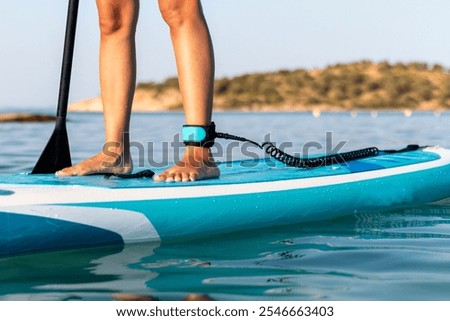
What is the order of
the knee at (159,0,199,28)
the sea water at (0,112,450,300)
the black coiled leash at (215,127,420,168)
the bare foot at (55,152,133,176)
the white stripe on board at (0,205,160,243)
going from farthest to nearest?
1. the black coiled leash at (215,127,420,168)
2. the bare foot at (55,152,133,176)
3. the knee at (159,0,199,28)
4. the white stripe on board at (0,205,160,243)
5. the sea water at (0,112,450,300)

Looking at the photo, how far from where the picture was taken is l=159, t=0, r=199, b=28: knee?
3658 mm

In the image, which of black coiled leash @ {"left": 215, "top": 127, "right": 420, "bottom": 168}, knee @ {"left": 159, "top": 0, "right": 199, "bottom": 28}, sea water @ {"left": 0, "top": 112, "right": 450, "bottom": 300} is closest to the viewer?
sea water @ {"left": 0, "top": 112, "right": 450, "bottom": 300}

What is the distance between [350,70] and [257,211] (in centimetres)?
7801

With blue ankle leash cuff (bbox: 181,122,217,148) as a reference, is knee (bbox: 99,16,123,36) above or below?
above

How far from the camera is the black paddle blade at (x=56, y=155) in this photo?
4.02 metres

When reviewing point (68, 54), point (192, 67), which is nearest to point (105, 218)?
point (192, 67)

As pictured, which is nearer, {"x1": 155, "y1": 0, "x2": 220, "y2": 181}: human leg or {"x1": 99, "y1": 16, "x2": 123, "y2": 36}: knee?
{"x1": 155, "y1": 0, "x2": 220, "y2": 181}: human leg

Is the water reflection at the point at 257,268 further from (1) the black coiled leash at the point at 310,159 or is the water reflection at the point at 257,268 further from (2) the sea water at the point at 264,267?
(1) the black coiled leash at the point at 310,159

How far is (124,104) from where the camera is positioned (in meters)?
3.96

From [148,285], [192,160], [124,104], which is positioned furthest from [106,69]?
[148,285]

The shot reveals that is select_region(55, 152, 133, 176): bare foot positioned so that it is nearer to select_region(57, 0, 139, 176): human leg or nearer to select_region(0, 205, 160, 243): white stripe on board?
select_region(57, 0, 139, 176): human leg

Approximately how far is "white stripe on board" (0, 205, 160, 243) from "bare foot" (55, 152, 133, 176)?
24.6 inches

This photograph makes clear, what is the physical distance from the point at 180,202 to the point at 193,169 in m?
0.35

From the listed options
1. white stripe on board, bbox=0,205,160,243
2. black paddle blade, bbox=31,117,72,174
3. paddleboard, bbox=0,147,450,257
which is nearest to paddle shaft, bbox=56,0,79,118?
black paddle blade, bbox=31,117,72,174
